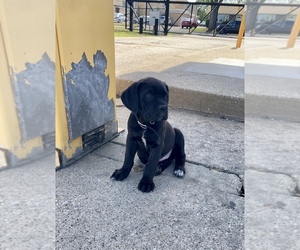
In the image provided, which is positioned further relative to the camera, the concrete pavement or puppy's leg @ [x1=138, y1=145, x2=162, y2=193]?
puppy's leg @ [x1=138, y1=145, x2=162, y2=193]

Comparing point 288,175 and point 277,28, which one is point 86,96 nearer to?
point 288,175

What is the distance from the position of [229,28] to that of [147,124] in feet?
49.3

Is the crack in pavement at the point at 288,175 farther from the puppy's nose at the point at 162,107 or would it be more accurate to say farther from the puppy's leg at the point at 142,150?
the puppy's nose at the point at 162,107

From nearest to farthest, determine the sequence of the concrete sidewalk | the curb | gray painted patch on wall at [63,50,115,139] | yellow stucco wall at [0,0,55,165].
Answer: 1. the concrete sidewalk
2. yellow stucco wall at [0,0,55,165]
3. gray painted patch on wall at [63,50,115,139]
4. the curb

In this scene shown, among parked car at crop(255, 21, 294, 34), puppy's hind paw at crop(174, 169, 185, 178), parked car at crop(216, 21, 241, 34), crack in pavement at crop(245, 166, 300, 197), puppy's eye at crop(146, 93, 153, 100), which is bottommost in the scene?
crack in pavement at crop(245, 166, 300, 197)

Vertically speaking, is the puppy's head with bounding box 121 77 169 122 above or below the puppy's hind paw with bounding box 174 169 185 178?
above

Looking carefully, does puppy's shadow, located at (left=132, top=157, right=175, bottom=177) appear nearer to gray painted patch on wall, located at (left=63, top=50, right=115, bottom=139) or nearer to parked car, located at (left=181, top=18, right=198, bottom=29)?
gray painted patch on wall, located at (left=63, top=50, right=115, bottom=139)

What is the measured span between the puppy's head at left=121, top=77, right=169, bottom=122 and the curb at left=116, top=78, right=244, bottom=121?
1.89m

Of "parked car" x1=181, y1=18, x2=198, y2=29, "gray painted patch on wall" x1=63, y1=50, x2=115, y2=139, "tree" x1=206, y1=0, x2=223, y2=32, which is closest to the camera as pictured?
"gray painted patch on wall" x1=63, y1=50, x2=115, y2=139

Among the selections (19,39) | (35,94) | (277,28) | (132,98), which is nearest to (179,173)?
(132,98)

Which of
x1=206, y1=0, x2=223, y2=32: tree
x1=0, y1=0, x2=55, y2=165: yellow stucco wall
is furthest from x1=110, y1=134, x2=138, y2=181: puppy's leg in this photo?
x1=206, y1=0, x2=223, y2=32: tree

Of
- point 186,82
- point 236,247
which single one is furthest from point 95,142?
point 186,82

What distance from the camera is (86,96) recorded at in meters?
2.59

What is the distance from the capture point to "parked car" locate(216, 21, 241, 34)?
589 inches
